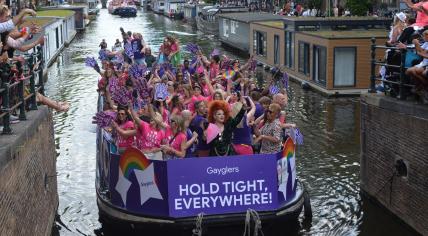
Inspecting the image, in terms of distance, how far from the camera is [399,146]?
11.3 metres

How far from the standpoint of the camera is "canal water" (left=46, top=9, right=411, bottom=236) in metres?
11.8

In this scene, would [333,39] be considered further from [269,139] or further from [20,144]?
[20,144]

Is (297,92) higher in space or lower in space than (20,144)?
lower

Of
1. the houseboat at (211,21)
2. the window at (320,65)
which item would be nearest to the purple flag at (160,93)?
the window at (320,65)

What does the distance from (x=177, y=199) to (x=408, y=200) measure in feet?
12.1

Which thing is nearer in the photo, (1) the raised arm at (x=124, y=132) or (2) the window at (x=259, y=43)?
(1) the raised arm at (x=124, y=132)

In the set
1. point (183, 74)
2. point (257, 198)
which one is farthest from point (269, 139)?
point (183, 74)

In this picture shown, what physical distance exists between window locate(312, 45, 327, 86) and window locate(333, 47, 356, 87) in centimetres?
46

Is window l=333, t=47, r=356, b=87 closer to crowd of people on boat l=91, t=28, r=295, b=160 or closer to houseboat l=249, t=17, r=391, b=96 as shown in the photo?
houseboat l=249, t=17, r=391, b=96

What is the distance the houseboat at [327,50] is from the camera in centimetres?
2477

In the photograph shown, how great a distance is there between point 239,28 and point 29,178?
3418 cm

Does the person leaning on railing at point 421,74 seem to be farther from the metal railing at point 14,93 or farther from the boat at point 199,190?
the metal railing at point 14,93

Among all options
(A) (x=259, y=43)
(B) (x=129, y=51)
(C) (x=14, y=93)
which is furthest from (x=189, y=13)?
(C) (x=14, y=93)

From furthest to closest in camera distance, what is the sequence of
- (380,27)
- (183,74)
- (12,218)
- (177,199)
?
(380,27) → (183,74) → (177,199) → (12,218)
